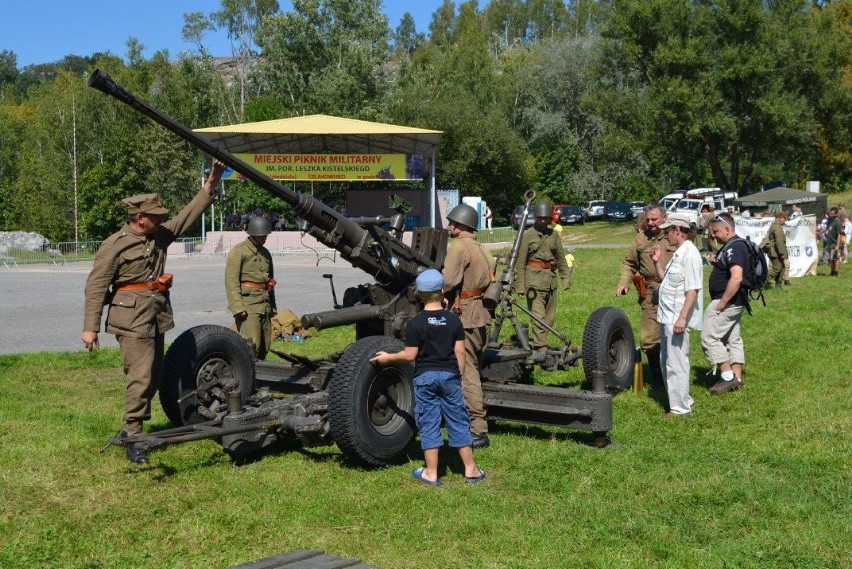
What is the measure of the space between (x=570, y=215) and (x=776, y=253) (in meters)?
36.0

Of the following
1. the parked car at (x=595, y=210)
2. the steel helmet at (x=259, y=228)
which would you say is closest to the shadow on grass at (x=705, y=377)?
the steel helmet at (x=259, y=228)

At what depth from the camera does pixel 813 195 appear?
38219 mm

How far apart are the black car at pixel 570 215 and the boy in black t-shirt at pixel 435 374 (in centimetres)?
5040

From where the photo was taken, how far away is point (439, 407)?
695 cm

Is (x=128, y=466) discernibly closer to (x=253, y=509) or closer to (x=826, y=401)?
(x=253, y=509)

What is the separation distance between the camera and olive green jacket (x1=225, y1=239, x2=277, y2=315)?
32.9 feet

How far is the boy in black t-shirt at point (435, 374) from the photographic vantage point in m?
6.84

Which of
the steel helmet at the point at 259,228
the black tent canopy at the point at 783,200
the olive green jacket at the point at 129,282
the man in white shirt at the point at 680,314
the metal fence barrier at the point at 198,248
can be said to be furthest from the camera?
the black tent canopy at the point at 783,200

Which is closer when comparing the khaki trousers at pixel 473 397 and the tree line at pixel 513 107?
the khaki trousers at pixel 473 397

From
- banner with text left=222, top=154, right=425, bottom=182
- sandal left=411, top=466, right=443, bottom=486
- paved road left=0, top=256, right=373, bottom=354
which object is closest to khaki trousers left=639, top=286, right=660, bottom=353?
sandal left=411, top=466, right=443, bottom=486

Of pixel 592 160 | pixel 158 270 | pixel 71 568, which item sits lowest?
pixel 71 568

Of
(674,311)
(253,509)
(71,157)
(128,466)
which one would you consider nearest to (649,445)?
(674,311)

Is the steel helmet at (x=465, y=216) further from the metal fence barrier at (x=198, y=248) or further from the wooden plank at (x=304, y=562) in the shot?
the metal fence barrier at (x=198, y=248)

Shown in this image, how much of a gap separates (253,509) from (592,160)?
62.6 metres
